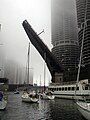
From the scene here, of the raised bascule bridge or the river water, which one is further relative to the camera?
the raised bascule bridge

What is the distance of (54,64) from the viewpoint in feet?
401

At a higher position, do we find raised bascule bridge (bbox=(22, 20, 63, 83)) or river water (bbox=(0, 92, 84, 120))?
raised bascule bridge (bbox=(22, 20, 63, 83))

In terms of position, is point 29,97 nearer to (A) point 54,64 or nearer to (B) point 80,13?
(A) point 54,64

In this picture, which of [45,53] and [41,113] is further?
[45,53]

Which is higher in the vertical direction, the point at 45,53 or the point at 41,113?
the point at 45,53

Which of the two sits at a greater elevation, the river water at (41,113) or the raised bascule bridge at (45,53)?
the raised bascule bridge at (45,53)

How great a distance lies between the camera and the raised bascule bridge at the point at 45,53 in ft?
351

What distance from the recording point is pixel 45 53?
369ft

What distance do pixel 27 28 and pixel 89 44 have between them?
52.5 metres

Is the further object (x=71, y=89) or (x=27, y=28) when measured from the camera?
(x=27, y=28)

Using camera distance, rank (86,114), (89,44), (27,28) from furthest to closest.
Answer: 1. (89,44)
2. (27,28)
3. (86,114)

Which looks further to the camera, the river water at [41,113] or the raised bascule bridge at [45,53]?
the raised bascule bridge at [45,53]

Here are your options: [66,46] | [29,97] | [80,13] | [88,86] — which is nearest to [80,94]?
[88,86]

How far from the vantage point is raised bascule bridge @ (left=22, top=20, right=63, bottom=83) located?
351 feet
